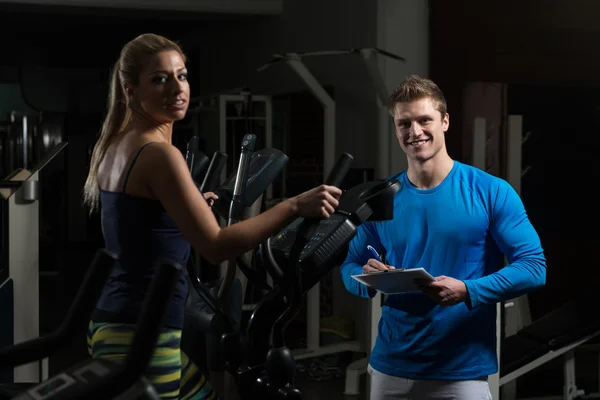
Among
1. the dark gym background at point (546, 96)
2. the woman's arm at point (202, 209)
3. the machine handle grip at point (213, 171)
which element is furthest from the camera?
the dark gym background at point (546, 96)

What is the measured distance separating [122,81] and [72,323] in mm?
558

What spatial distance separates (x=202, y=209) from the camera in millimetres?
1667

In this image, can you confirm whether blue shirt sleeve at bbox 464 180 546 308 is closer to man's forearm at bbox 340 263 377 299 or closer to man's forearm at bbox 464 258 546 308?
man's forearm at bbox 464 258 546 308

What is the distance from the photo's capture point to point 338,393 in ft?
15.8

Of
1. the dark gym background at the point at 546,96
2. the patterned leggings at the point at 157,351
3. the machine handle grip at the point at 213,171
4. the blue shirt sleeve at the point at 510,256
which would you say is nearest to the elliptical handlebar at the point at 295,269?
the patterned leggings at the point at 157,351

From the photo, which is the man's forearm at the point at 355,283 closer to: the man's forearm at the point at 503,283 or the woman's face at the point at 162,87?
the man's forearm at the point at 503,283

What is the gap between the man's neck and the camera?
2.13 metres

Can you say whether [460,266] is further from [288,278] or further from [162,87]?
[162,87]

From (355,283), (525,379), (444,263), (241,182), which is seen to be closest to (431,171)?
(444,263)

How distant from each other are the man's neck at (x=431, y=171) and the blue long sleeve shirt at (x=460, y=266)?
0.02 m

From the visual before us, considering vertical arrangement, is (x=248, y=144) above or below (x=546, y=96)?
below

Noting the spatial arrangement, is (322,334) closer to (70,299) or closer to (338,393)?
(338,393)

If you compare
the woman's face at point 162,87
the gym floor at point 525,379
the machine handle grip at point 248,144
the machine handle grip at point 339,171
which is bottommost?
the gym floor at point 525,379

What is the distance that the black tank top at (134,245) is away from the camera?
1.69 metres
